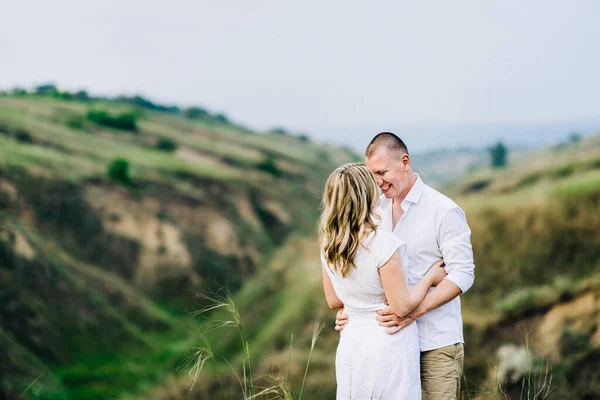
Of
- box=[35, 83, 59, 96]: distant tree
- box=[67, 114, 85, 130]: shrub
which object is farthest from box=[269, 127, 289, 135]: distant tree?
box=[67, 114, 85, 130]: shrub

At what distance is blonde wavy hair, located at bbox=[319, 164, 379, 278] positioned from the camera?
13.0 feet

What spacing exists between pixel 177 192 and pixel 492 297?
28.5 m

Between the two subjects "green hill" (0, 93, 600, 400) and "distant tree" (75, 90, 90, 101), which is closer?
"green hill" (0, 93, 600, 400)

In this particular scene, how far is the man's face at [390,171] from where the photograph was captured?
455 centimetres

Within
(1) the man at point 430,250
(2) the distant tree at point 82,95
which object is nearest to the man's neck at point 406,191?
(1) the man at point 430,250

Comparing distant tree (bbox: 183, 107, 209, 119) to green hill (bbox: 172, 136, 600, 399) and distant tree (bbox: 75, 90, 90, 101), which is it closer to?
distant tree (bbox: 75, 90, 90, 101)

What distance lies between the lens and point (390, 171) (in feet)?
15.0

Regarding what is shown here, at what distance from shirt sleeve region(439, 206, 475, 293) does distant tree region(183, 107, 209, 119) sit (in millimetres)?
104615

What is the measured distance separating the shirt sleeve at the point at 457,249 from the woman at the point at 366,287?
0.81 feet

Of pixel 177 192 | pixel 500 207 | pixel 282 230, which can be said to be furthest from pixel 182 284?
pixel 500 207

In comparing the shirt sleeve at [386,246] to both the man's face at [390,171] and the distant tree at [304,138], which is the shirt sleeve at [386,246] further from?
the distant tree at [304,138]

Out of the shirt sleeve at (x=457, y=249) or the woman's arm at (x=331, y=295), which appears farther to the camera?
the woman's arm at (x=331, y=295)

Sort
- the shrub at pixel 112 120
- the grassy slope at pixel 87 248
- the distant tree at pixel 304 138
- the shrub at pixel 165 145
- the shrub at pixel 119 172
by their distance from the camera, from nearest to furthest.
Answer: the grassy slope at pixel 87 248, the shrub at pixel 119 172, the shrub at pixel 112 120, the shrub at pixel 165 145, the distant tree at pixel 304 138

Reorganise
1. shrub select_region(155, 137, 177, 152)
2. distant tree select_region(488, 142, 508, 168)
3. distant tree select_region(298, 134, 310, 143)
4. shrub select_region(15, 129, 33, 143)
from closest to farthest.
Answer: shrub select_region(15, 129, 33, 143), shrub select_region(155, 137, 177, 152), distant tree select_region(488, 142, 508, 168), distant tree select_region(298, 134, 310, 143)
